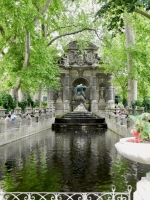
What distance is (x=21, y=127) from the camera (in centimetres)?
2117

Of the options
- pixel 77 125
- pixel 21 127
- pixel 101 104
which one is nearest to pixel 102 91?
pixel 101 104

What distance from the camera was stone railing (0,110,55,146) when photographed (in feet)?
56.8

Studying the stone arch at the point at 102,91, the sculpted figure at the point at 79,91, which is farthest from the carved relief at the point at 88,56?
the sculpted figure at the point at 79,91

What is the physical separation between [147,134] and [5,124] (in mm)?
13980

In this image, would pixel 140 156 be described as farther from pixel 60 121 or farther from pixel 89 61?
pixel 89 61

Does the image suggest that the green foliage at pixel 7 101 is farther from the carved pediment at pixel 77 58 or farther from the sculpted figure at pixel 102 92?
the sculpted figure at pixel 102 92

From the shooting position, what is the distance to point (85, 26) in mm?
32281

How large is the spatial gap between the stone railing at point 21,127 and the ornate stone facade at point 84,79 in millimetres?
15292

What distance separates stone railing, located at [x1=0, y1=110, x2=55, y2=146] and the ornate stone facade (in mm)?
15292

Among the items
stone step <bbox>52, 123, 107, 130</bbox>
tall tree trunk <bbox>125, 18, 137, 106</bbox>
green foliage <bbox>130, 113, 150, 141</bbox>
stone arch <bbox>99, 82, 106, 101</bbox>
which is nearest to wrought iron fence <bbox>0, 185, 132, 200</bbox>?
green foliage <bbox>130, 113, 150, 141</bbox>

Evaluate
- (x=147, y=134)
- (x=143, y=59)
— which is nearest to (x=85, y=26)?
(x=143, y=59)

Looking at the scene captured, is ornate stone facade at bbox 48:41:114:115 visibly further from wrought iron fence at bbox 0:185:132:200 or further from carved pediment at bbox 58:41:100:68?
wrought iron fence at bbox 0:185:132:200

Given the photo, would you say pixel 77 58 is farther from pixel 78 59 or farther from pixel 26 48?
pixel 26 48

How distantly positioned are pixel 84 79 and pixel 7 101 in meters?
25.0
